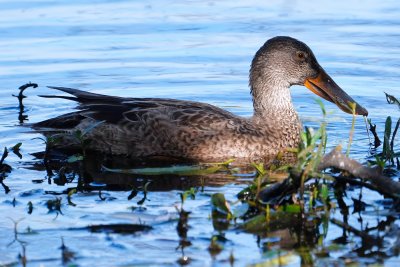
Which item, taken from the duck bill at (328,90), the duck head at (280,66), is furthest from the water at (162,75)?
the duck head at (280,66)

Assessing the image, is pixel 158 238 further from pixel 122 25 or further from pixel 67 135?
pixel 122 25

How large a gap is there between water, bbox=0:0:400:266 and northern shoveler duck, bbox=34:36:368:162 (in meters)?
0.54

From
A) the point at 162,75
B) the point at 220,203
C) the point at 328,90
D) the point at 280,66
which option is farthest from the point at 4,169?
the point at 162,75

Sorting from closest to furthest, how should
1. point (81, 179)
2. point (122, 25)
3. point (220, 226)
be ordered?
point (220, 226), point (81, 179), point (122, 25)

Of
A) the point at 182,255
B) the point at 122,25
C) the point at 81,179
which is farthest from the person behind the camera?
the point at 122,25

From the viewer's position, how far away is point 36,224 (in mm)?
7371

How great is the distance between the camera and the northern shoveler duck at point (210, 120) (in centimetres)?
972

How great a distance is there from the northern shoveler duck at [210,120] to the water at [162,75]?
54cm

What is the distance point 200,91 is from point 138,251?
5532 mm

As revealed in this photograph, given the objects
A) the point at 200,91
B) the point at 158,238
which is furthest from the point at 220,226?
the point at 200,91

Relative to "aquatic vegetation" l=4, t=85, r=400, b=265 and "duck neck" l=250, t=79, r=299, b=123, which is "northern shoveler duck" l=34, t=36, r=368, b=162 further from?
"aquatic vegetation" l=4, t=85, r=400, b=265

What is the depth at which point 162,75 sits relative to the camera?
41.9ft

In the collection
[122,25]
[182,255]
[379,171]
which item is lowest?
[182,255]

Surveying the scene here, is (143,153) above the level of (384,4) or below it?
below
